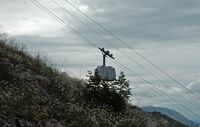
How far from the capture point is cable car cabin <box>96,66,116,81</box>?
28.1 metres

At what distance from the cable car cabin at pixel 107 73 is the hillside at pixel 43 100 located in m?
1.48

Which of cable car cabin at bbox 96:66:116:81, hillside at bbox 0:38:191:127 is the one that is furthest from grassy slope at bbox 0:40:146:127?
cable car cabin at bbox 96:66:116:81

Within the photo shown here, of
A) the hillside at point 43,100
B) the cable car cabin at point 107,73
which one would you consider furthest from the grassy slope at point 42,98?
the cable car cabin at point 107,73

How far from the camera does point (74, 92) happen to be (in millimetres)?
27531

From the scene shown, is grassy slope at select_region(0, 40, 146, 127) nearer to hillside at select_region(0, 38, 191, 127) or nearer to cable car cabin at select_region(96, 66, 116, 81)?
hillside at select_region(0, 38, 191, 127)

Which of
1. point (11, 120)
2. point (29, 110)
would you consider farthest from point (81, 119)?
point (11, 120)

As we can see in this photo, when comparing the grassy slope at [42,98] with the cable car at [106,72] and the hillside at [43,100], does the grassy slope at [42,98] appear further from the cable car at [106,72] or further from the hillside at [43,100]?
the cable car at [106,72]

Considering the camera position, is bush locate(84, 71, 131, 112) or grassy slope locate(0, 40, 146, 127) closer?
grassy slope locate(0, 40, 146, 127)

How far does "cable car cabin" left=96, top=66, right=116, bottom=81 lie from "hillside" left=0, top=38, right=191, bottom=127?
58.4 inches

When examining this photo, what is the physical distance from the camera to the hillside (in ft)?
64.6

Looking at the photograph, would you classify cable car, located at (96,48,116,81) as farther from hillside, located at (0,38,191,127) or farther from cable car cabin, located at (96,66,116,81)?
hillside, located at (0,38,191,127)

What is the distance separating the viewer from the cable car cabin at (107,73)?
28.1 meters

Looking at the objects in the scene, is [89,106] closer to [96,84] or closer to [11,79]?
[96,84]

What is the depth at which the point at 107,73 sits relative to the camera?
2853 centimetres
